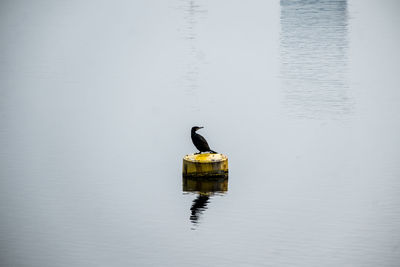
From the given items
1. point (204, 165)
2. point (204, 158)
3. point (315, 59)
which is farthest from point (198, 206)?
point (315, 59)

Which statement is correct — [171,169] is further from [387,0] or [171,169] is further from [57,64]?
[387,0]

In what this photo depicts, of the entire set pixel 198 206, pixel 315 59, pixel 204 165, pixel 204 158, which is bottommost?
pixel 198 206

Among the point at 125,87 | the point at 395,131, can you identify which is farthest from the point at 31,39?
the point at 395,131

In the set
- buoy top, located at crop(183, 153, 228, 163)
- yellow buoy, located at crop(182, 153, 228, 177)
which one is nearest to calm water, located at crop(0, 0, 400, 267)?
yellow buoy, located at crop(182, 153, 228, 177)

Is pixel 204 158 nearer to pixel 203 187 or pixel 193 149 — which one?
pixel 203 187

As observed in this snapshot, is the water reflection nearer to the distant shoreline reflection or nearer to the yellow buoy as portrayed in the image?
the distant shoreline reflection

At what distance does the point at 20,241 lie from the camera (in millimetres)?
13898

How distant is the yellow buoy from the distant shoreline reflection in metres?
0.23

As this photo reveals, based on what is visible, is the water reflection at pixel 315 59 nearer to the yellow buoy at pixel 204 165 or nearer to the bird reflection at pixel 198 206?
the yellow buoy at pixel 204 165

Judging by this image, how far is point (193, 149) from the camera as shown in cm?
1998

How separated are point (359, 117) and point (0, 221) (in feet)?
47.0

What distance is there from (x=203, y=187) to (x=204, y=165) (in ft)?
2.10

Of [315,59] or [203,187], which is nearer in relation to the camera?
[203,187]

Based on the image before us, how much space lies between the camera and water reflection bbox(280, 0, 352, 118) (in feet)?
87.4
